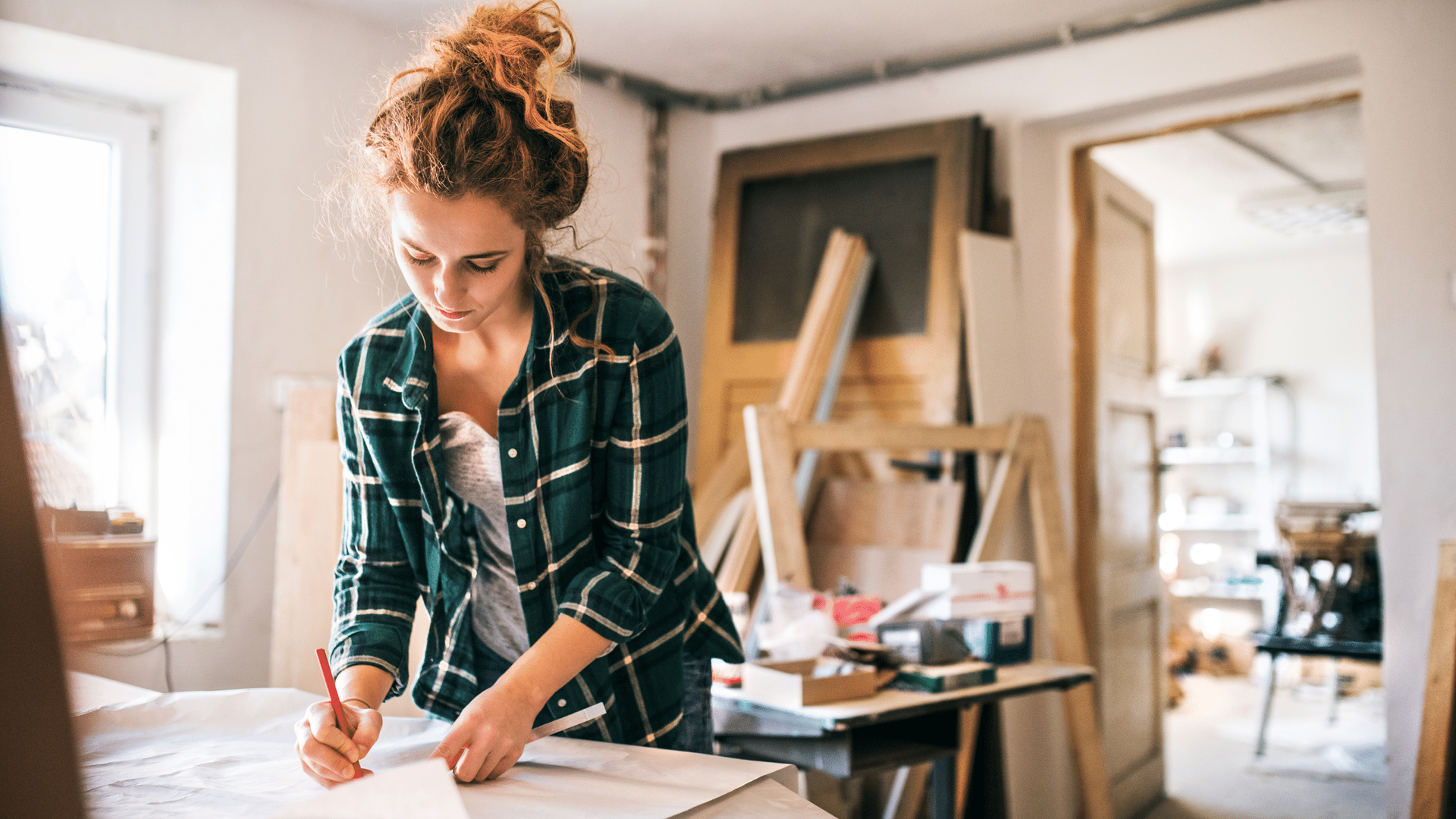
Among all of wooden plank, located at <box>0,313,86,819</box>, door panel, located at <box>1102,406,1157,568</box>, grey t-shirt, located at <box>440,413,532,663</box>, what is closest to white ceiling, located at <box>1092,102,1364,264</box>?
door panel, located at <box>1102,406,1157,568</box>

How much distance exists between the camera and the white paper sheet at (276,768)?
3.07 ft

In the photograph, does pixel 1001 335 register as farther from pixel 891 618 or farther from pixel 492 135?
pixel 492 135

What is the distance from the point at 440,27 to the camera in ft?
3.92

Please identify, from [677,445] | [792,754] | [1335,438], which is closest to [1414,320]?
[792,754]

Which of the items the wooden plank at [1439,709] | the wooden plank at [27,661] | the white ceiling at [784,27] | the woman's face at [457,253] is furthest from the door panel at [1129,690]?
the wooden plank at [27,661]

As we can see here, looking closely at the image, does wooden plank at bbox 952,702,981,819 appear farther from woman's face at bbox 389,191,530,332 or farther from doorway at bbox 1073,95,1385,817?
woman's face at bbox 389,191,530,332

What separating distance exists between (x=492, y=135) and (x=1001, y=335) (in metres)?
Result: 2.38

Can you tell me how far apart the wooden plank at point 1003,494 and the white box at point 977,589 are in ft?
1.68

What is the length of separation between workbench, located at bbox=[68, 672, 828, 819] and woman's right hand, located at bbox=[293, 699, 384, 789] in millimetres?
23

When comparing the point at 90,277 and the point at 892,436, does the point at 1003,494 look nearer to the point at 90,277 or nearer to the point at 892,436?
→ the point at 892,436

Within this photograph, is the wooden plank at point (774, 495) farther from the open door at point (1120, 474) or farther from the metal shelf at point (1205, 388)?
the metal shelf at point (1205, 388)

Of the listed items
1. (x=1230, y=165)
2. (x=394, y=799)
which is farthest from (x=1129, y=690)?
(x=394, y=799)

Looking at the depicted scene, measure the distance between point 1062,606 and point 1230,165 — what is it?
9.50ft

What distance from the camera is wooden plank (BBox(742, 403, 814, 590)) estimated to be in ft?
8.73
